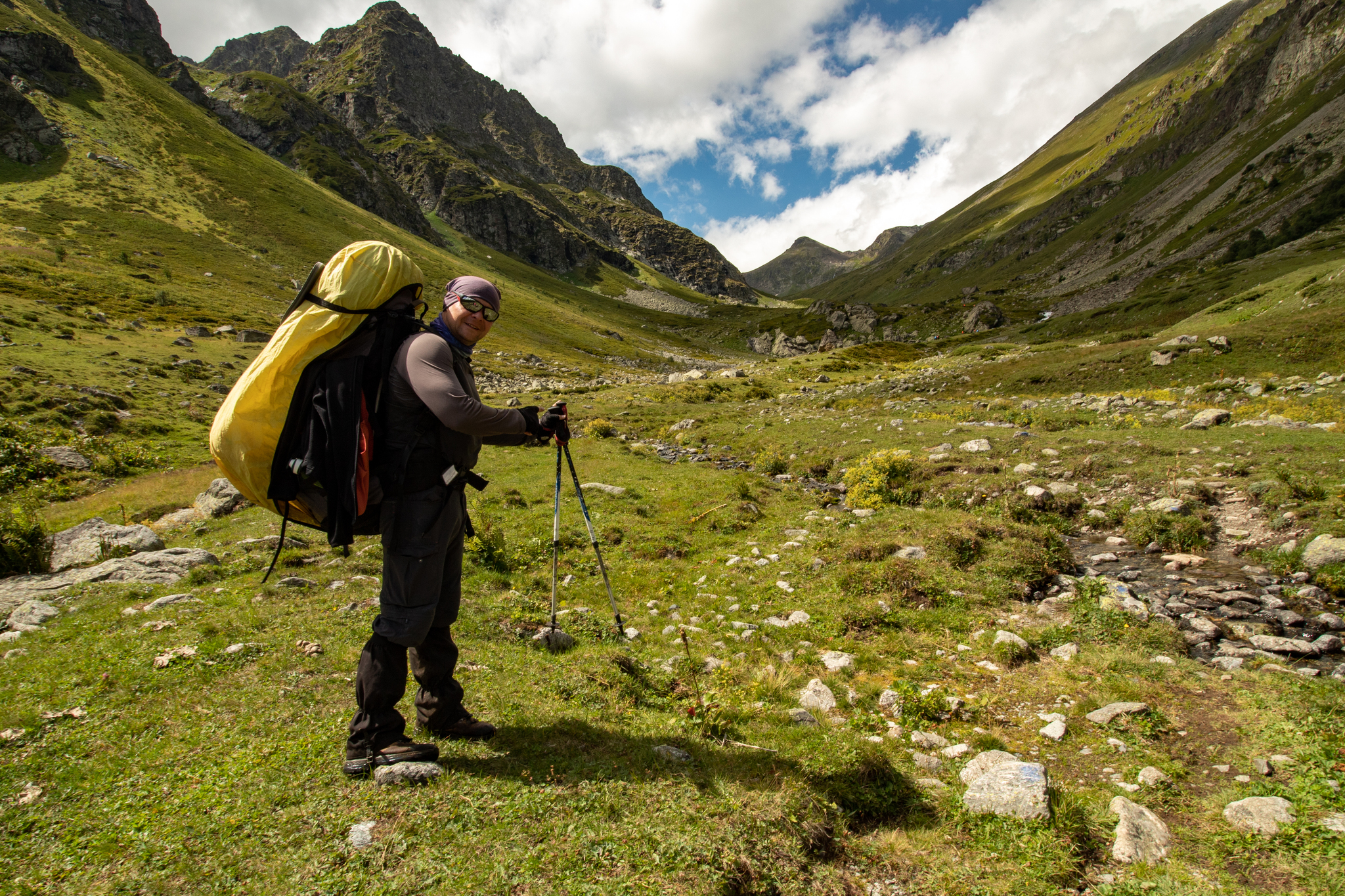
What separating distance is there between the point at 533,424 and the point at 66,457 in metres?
24.3

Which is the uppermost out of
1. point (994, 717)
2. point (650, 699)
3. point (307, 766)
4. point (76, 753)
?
point (76, 753)

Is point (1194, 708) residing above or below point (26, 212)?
below

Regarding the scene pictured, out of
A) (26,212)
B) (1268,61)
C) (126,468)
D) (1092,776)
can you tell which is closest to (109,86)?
(26,212)

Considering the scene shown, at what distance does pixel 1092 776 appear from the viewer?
4.93 m

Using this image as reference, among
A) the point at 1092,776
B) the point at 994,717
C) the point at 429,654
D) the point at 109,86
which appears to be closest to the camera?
the point at 1092,776

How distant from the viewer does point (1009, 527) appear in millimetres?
10625

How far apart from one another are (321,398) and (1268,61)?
187851 mm

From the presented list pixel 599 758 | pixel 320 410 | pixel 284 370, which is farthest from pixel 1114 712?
pixel 284 370

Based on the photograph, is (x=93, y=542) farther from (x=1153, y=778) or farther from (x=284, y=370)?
(x=1153, y=778)

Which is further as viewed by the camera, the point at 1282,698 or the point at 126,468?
the point at 126,468

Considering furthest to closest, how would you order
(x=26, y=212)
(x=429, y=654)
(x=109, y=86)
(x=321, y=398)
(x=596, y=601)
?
1. (x=109, y=86)
2. (x=26, y=212)
3. (x=596, y=601)
4. (x=429, y=654)
5. (x=321, y=398)

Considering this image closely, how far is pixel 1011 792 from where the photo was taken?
4617mm

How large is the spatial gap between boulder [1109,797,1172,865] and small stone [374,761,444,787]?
564cm

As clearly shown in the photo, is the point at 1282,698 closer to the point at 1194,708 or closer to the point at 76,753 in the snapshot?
the point at 1194,708
